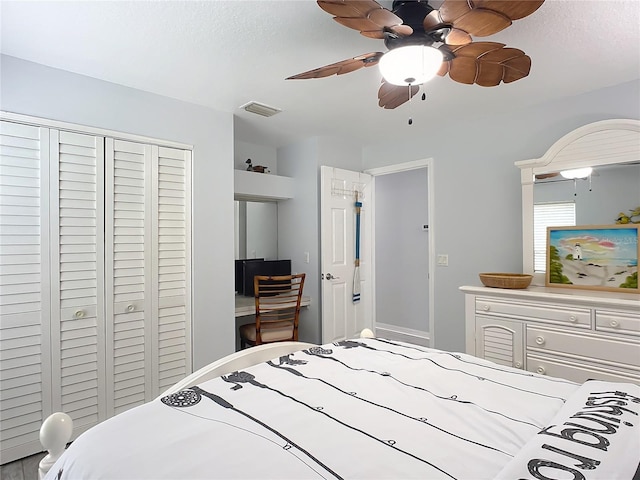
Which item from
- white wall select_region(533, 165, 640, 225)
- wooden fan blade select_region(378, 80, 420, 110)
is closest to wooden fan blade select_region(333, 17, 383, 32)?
wooden fan blade select_region(378, 80, 420, 110)

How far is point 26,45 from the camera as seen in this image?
2.03 m

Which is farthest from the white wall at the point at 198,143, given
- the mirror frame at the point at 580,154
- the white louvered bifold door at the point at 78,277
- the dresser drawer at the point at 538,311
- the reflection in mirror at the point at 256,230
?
the mirror frame at the point at 580,154

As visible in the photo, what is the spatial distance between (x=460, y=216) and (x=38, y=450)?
3619 mm

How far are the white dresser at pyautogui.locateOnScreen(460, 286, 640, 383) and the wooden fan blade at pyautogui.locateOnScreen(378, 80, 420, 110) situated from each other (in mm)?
1494

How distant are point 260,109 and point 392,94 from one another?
4.22ft

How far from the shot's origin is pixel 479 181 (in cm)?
334

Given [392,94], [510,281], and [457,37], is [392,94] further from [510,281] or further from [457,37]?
[510,281]

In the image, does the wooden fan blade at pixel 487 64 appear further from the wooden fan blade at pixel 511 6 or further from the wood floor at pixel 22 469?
the wood floor at pixel 22 469

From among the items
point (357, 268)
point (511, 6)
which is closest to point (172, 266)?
point (357, 268)

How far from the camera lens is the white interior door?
380 cm

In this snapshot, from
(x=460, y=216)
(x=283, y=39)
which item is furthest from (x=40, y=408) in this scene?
(x=460, y=216)

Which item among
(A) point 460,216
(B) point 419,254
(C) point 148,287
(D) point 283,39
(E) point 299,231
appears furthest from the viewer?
(B) point 419,254

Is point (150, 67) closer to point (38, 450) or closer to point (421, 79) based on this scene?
point (421, 79)

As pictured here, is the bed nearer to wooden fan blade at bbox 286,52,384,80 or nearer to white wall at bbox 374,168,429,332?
wooden fan blade at bbox 286,52,384,80
